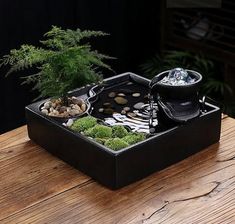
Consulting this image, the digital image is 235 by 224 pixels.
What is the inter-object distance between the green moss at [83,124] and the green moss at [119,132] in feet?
0.23

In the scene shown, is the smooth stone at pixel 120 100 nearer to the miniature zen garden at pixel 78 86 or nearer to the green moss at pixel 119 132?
the miniature zen garden at pixel 78 86

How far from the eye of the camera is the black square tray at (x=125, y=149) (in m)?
1.70

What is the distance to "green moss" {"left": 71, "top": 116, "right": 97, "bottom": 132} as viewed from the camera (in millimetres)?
1829

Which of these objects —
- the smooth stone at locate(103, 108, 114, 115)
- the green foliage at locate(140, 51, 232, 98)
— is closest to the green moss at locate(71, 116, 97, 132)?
the smooth stone at locate(103, 108, 114, 115)

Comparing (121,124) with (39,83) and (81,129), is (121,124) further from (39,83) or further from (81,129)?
(39,83)

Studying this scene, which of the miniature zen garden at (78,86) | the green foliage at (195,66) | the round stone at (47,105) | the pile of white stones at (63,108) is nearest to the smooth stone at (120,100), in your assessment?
the miniature zen garden at (78,86)

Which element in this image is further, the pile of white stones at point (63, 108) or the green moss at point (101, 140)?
the pile of white stones at point (63, 108)

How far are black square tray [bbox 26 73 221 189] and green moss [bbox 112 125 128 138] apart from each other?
0.31ft

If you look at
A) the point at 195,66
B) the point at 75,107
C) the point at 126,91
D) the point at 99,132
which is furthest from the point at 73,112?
the point at 195,66

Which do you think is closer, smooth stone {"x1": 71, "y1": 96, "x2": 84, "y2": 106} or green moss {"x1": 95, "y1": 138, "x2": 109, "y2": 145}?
green moss {"x1": 95, "y1": 138, "x2": 109, "y2": 145}

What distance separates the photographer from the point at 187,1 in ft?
11.7

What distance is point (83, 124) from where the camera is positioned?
1.83 m

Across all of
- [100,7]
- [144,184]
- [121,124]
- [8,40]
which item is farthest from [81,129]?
[100,7]

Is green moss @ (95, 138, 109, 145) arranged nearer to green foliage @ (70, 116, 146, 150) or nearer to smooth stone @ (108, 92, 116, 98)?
green foliage @ (70, 116, 146, 150)
